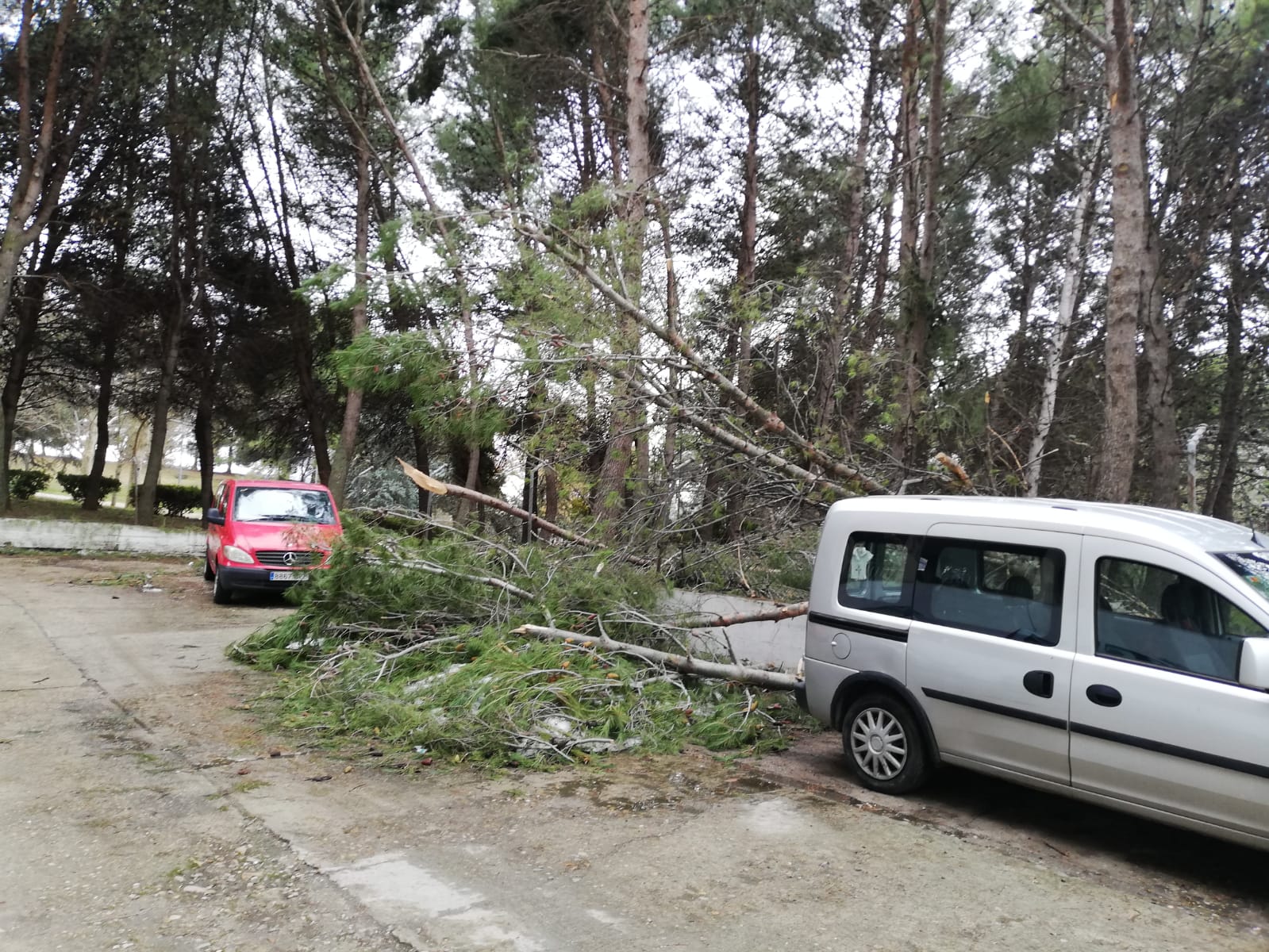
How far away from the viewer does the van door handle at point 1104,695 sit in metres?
4.47

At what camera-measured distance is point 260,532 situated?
521 inches

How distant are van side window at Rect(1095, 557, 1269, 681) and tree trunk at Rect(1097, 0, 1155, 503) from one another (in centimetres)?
380

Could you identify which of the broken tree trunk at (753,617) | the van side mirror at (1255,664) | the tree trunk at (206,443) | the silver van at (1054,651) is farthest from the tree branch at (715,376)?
the tree trunk at (206,443)

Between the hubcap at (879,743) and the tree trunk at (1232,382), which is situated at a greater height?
the tree trunk at (1232,382)

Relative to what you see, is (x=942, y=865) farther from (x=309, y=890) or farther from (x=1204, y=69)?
(x=1204, y=69)

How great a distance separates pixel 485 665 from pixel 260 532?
766cm

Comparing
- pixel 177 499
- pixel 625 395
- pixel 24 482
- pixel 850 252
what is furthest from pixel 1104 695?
pixel 24 482

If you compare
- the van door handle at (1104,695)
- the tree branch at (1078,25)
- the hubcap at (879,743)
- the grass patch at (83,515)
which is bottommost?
the hubcap at (879,743)

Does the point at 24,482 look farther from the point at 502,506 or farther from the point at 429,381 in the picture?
the point at 502,506

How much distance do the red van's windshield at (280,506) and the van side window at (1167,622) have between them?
37.8ft

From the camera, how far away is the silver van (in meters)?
4.19

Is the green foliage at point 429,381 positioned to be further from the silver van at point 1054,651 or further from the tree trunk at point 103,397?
the tree trunk at point 103,397

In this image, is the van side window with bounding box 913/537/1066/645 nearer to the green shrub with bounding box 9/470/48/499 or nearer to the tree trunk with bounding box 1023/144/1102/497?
the tree trunk with bounding box 1023/144/1102/497

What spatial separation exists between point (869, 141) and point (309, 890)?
15.4 m
